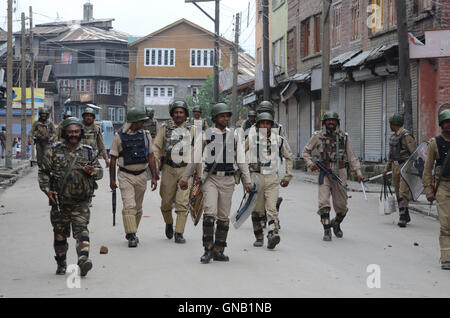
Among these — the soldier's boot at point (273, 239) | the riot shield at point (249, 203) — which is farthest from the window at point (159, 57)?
the soldier's boot at point (273, 239)

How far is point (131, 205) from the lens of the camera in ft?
31.6

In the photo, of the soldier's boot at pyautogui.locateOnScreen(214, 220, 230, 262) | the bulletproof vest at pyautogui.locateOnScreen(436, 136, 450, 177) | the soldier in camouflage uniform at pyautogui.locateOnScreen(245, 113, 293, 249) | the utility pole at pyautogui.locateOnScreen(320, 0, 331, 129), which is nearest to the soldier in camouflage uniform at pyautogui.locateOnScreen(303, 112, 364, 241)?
the soldier in camouflage uniform at pyautogui.locateOnScreen(245, 113, 293, 249)

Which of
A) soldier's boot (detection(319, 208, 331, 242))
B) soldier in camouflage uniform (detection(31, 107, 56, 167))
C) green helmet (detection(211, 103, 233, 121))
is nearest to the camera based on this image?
green helmet (detection(211, 103, 233, 121))

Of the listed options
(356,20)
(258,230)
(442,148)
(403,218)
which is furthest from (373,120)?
(442,148)

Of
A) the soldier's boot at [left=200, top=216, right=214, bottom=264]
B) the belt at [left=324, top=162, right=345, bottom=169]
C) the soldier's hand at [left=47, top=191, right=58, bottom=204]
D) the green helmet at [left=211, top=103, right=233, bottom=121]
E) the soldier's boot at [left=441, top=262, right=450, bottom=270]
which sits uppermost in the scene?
the green helmet at [left=211, top=103, right=233, bottom=121]

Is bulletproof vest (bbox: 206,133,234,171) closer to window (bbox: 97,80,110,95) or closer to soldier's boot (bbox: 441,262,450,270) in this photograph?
soldier's boot (bbox: 441,262,450,270)

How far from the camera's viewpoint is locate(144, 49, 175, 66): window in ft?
226

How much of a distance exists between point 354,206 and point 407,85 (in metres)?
3.28

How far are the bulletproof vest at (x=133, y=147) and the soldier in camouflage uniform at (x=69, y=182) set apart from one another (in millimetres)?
2060

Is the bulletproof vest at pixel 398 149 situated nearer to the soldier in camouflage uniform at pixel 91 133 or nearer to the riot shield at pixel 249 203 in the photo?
the riot shield at pixel 249 203

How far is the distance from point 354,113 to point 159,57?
4468cm

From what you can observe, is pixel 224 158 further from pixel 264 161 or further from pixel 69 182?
pixel 69 182

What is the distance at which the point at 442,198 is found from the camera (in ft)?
27.3

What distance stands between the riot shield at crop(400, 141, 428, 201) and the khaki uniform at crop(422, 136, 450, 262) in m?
3.55
